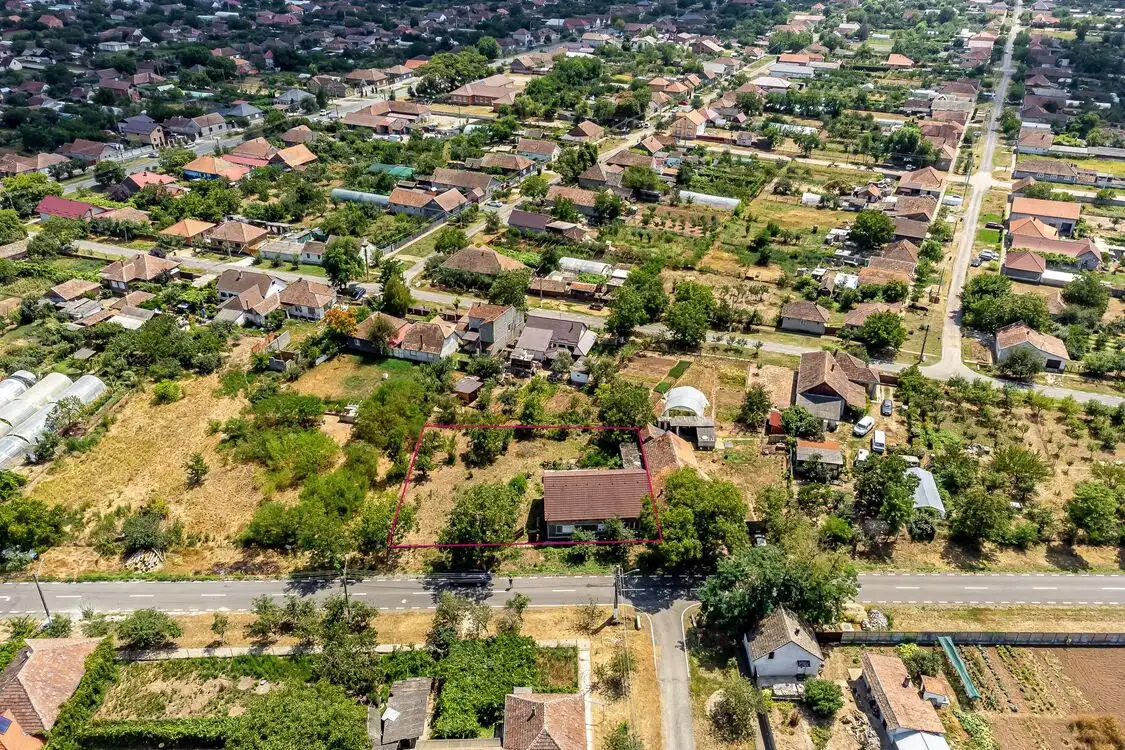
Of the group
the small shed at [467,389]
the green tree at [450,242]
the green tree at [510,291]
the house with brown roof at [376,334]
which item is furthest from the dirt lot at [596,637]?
the green tree at [450,242]

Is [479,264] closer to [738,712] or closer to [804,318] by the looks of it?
[804,318]

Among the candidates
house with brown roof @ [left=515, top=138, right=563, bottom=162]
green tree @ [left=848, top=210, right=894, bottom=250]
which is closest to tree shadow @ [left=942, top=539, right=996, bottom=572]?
green tree @ [left=848, top=210, right=894, bottom=250]

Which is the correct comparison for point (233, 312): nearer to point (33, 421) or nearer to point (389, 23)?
point (33, 421)

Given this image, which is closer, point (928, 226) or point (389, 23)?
point (928, 226)

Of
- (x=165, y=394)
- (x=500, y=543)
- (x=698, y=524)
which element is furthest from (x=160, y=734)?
(x=165, y=394)

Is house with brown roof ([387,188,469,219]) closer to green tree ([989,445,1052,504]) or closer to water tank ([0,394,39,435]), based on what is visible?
water tank ([0,394,39,435])

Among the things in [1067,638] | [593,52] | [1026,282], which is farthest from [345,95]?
[1067,638]
